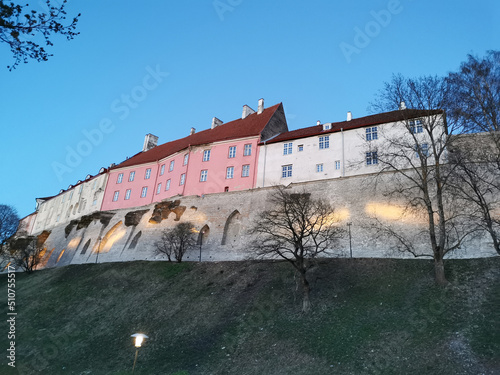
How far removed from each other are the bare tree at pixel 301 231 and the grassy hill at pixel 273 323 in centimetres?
139

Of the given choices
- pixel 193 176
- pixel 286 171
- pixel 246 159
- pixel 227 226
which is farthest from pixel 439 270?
pixel 193 176

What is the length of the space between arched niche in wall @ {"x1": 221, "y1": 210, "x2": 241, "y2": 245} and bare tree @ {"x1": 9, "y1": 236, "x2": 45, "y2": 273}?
85.7 feet

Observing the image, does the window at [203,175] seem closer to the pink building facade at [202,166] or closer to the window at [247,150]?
the pink building facade at [202,166]

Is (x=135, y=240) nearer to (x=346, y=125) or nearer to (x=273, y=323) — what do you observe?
(x=273, y=323)

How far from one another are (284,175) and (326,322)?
18.4m

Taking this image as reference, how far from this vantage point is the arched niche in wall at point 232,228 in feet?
114

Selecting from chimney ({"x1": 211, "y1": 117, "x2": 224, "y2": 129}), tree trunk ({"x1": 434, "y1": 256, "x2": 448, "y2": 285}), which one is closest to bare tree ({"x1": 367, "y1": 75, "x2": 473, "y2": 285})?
tree trunk ({"x1": 434, "y1": 256, "x2": 448, "y2": 285})

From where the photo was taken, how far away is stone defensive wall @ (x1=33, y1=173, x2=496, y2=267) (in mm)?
26689

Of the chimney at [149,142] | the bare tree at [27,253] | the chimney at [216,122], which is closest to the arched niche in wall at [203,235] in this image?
the chimney at [216,122]

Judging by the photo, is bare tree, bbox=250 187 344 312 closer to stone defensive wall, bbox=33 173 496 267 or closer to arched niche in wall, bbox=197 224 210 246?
stone defensive wall, bbox=33 173 496 267

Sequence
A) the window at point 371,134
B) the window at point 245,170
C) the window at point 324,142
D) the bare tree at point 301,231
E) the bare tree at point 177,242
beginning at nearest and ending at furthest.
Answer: the bare tree at point 301,231
the window at point 371,134
the bare tree at point 177,242
the window at point 324,142
the window at point 245,170

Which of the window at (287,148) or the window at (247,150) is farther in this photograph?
the window at (247,150)

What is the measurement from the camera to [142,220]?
41938 millimetres

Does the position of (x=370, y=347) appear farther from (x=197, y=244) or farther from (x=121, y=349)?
(x=197, y=244)
